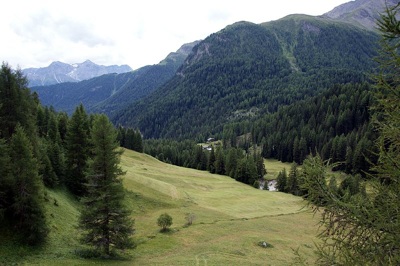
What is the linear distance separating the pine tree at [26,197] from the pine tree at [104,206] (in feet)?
13.9

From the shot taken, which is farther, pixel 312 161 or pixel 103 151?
pixel 103 151

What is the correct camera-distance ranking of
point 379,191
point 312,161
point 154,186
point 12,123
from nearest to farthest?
point 379,191, point 312,161, point 12,123, point 154,186

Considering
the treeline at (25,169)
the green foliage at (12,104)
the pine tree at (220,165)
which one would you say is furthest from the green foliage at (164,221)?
the pine tree at (220,165)

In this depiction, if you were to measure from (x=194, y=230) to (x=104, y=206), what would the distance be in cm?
2056

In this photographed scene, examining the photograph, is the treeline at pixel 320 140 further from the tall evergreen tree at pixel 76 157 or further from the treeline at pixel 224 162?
the tall evergreen tree at pixel 76 157

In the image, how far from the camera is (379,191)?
10273mm

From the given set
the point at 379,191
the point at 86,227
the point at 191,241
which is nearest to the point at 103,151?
the point at 86,227

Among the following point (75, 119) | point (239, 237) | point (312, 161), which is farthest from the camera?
point (75, 119)

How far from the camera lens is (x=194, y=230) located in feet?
157

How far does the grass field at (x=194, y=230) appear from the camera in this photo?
32281 mm

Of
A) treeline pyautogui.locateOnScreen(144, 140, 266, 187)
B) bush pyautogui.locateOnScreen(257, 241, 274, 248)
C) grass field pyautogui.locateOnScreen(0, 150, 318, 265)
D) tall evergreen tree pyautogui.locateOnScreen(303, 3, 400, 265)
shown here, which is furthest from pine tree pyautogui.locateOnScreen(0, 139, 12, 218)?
treeline pyautogui.locateOnScreen(144, 140, 266, 187)

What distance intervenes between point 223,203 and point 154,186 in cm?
1700

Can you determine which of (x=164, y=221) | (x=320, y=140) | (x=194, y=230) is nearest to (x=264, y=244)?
(x=194, y=230)

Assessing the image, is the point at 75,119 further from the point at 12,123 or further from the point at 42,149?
the point at 12,123
